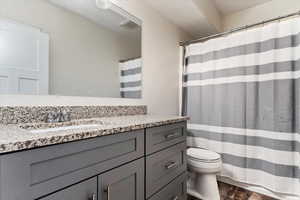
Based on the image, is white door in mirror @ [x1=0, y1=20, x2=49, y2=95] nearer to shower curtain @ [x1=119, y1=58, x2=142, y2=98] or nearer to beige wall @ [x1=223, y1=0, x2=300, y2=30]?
shower curtain @ [x1=119, y1=58, x2=142, y2=98]

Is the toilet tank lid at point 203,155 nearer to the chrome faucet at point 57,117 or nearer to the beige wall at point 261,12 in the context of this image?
the chrome faucet at point 57,117

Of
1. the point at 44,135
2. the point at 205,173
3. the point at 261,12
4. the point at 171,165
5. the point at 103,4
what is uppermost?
the point at 261,12

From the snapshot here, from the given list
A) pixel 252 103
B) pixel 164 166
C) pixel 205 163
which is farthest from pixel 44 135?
pixel 252 103

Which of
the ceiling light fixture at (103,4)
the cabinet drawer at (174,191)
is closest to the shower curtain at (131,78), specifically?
the ceiling light fixture at (103,4)

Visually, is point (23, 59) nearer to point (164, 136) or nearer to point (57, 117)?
point (57, 117)

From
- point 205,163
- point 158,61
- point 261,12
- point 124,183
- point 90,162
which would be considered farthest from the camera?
point 261,12

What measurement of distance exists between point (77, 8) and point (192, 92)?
59.6 inches

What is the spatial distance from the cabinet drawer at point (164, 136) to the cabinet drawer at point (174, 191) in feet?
0.93

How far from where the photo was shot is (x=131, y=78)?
1.67 meters

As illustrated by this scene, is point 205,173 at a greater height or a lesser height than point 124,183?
lesser

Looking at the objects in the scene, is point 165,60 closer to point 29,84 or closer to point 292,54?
point 292,54

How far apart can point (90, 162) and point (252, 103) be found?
168cm

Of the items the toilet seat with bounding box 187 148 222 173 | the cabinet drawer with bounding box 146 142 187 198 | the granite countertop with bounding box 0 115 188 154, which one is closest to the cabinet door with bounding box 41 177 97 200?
the granite countertop with bounding box 0 115 188 154

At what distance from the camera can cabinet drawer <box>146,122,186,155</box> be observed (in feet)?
3.36
